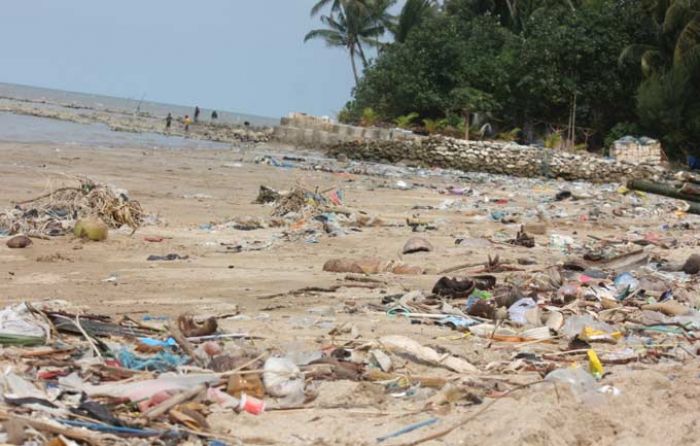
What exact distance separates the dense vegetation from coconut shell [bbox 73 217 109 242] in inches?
734

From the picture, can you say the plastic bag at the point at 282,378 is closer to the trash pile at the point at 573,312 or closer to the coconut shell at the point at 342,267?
the trash pile at the point at 573,312

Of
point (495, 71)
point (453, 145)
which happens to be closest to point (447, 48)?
point (495, 71)

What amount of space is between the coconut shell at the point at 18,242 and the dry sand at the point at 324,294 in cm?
9

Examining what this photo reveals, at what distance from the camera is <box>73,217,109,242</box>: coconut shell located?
7.48m

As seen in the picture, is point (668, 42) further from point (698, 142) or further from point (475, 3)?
point (475, 3)

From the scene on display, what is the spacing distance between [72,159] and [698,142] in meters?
18.3

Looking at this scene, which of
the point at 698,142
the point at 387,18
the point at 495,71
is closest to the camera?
the point at 698,142

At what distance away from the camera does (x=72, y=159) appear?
55.8 feet

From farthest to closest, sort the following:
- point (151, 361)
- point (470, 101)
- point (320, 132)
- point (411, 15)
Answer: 1. point (411, 15)
2. point (320, 132)
3. point (470, 101)
4. point (151, 361)

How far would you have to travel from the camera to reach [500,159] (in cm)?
2317

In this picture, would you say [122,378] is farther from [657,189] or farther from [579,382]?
[657,189]

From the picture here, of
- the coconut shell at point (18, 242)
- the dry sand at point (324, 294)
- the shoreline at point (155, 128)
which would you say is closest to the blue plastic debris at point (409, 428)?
the dry sand at point (324, 294)

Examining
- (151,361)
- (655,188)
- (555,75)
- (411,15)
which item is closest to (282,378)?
(151,361)

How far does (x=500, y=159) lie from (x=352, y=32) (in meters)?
20.5
